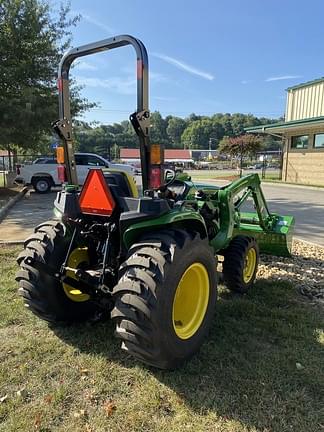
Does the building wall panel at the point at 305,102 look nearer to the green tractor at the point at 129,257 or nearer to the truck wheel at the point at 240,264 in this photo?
the truck wheel at the point at 240,264

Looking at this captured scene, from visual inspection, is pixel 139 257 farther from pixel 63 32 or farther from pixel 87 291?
pixel 63 32

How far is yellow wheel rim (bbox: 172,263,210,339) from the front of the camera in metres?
3.07

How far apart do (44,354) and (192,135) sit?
123174 millimetres

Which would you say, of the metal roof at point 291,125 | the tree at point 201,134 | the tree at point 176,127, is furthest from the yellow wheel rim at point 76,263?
the tree at point 176,127

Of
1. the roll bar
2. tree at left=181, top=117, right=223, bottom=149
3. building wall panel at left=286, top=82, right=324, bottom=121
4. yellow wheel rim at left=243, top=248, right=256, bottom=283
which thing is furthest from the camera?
tree at left=181, top=117, right=223, bottom=149

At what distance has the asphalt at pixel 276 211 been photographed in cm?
808

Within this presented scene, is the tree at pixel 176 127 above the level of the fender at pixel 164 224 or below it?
above

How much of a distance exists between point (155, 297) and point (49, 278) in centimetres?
122

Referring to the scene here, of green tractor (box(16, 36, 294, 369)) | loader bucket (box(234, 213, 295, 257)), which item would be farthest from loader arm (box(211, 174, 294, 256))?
green tractor (box(16, 36, 294, 369))

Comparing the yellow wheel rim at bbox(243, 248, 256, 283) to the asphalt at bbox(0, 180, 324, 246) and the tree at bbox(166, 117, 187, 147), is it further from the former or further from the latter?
the tree at bbox(166, 117, 187, 147)

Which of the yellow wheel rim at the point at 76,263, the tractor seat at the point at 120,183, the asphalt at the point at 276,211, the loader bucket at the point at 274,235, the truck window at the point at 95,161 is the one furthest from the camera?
the truck window at the point at 95,161

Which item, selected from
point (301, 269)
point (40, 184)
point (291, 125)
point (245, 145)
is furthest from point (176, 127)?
point (301, 269)

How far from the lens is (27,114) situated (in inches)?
488

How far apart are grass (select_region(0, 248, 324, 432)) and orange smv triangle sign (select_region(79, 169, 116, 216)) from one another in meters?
1.21
